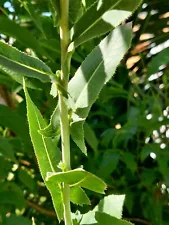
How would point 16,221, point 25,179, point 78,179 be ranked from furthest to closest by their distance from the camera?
1. point 25,179
2. point 16,221
3. point 78,179

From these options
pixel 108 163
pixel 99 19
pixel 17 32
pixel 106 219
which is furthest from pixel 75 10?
pixel 108 163

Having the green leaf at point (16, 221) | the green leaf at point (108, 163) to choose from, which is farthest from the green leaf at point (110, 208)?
the green leaf at point (108, 163)

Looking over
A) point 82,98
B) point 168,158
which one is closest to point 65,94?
point 82,98

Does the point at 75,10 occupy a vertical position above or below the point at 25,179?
above

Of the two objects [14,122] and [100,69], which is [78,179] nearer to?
[100,69]

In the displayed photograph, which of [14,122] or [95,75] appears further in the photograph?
[14,122]

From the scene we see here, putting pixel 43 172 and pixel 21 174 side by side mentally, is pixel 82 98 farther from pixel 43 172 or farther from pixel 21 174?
pixel 21 174

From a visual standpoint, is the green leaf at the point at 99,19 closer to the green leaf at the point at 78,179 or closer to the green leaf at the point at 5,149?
the green leaf at the point at 78,179
